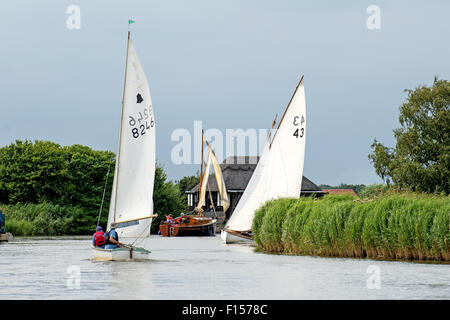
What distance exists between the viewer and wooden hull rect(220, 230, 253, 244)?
5475 cm

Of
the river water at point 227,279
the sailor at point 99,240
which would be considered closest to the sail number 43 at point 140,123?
the sailor at point 99,240

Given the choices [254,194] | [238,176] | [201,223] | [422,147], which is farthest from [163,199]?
[254,194]

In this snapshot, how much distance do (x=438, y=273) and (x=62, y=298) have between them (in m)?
13.0

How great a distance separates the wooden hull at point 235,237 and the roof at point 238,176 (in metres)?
41.7

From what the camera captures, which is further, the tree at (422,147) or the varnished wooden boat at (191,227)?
the varnished wooden boat at (191,227)

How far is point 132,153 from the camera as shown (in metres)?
36.3

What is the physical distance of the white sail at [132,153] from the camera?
35969 millimetres

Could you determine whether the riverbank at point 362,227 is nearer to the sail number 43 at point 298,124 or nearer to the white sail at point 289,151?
the white sail at point 289,151

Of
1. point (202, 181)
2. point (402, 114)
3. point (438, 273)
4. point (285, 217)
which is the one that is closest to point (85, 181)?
point (202, 181)

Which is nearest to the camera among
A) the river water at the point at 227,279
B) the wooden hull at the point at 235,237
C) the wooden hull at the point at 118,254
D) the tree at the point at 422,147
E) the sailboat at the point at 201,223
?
the river water at the point at 227,279

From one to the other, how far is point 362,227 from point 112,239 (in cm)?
1047

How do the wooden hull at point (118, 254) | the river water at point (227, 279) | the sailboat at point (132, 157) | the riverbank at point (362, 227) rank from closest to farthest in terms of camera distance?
the river water at point (227, 279) → the riverbank at point (362, 227) → the wooden hull at point (118, 254) → the sailboat at point (132, 157)
